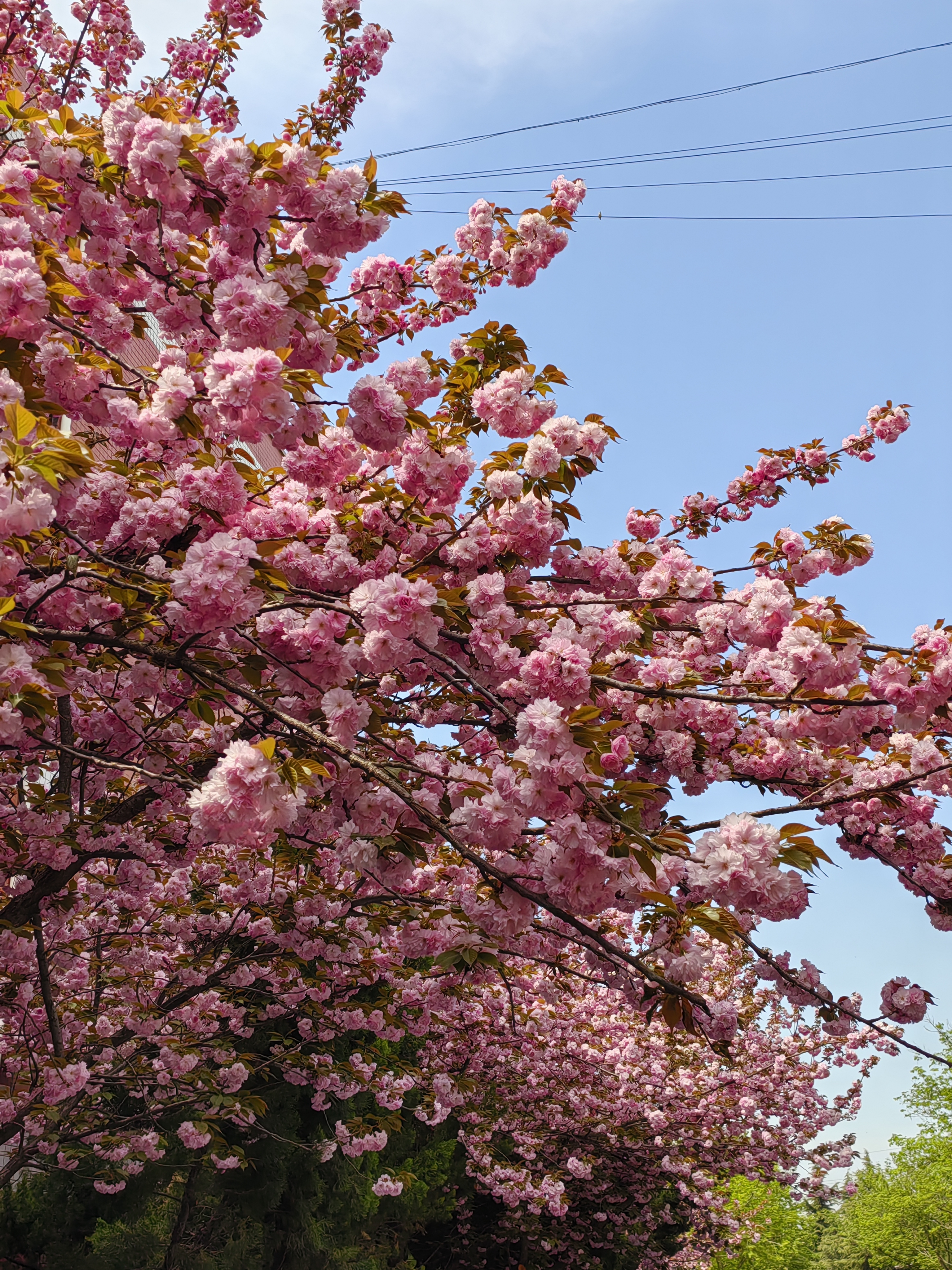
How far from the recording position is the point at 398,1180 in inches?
365

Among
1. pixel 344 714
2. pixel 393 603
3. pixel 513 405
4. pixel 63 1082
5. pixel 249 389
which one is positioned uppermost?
pixel 513 405

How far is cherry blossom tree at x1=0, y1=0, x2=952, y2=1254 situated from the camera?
9.54ft

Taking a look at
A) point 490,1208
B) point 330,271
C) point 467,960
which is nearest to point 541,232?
point 330,271

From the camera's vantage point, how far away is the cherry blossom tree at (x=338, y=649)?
2.91m

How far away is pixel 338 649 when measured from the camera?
351cm

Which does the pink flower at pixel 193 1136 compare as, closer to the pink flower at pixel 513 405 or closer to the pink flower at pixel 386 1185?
the pink flower at pixel 386 1185

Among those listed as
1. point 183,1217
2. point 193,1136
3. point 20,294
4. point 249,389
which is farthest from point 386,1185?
point 20,294

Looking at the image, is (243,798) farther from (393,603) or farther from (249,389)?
(249,389)

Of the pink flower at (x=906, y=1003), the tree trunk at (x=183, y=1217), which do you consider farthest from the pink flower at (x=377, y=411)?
the tree trunk at (x=183, y=1217)

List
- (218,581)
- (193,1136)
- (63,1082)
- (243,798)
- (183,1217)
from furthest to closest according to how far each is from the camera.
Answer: (183,1217)
(193,1136)
(63,1082)
(218,581)
(243,798)

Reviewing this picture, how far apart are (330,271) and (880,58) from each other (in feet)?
13.7

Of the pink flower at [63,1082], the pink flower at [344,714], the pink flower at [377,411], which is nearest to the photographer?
the pink flower at [344,714]

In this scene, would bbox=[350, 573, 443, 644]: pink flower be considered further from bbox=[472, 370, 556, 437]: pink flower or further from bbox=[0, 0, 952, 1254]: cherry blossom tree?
bbox=[472, 370, 556, 437]: pink flower

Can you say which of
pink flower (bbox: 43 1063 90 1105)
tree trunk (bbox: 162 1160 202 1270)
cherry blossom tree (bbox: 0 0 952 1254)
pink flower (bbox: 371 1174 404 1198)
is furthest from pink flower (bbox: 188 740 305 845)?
pink flower (bbox: 371 1174 404 1198)
